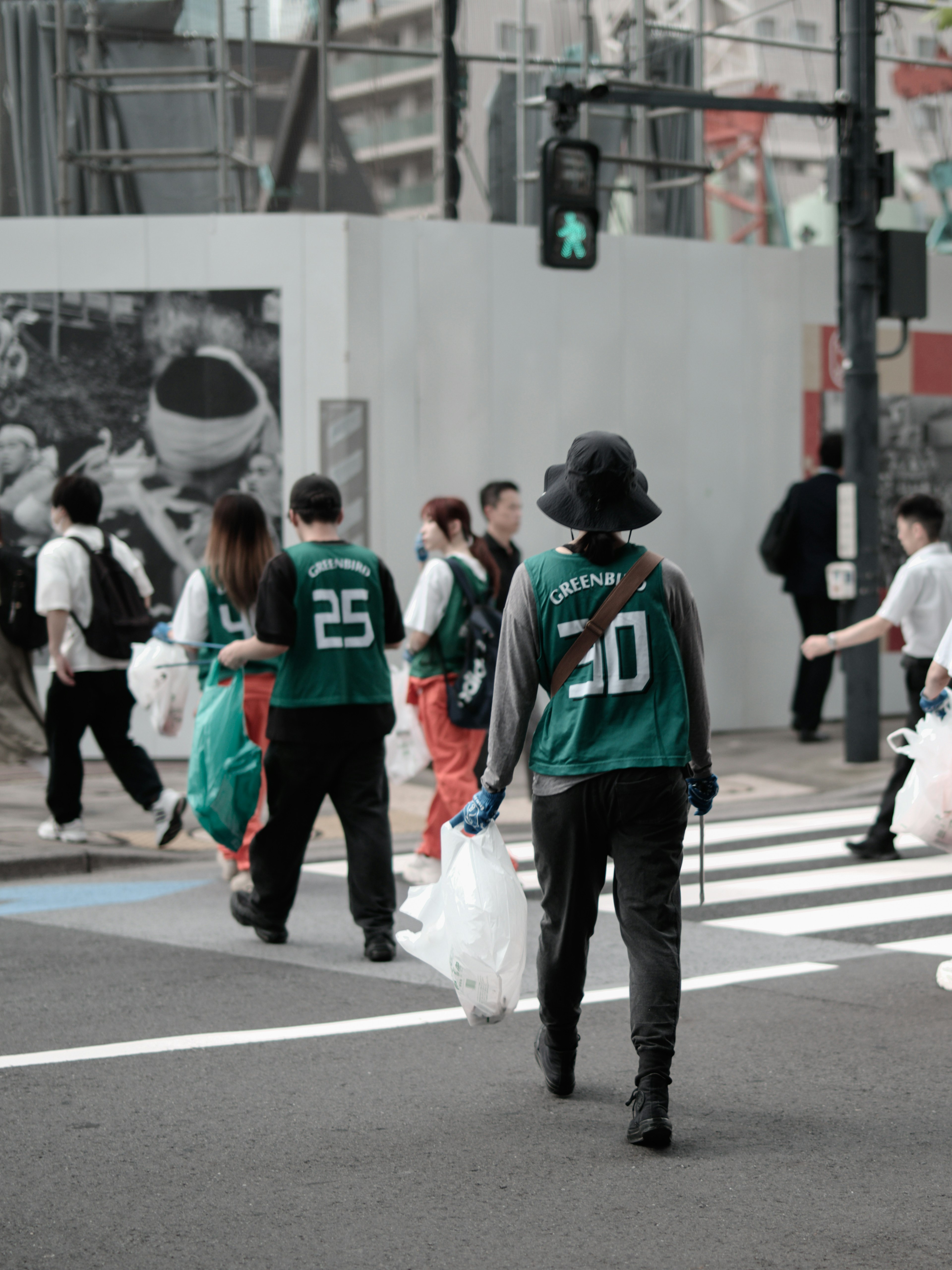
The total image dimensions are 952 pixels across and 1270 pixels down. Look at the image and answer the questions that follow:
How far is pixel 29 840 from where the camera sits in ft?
29.9

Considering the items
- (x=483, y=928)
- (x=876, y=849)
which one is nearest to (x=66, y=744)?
(x=876, y=849)

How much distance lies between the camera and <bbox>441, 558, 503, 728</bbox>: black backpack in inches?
313

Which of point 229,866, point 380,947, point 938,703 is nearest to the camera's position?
point 938,703

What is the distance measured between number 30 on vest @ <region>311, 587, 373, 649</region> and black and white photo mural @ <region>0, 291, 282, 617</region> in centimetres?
598

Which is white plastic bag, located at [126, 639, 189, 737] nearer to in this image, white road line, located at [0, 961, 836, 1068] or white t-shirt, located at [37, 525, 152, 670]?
white t-shirt, located at [37, 525, 152, 670]

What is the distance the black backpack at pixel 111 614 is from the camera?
8883 millimetres

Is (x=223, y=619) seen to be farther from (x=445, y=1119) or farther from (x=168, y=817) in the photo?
(x=445, y=1119)

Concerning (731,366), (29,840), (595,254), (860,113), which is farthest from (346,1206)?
(731,366)

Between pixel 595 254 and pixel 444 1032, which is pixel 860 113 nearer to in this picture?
pixel 595 254

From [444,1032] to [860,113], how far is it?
8162mm

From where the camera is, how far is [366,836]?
21.8ft

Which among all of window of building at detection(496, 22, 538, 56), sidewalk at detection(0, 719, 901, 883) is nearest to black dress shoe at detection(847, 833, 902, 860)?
sidewalk at detection(0, 719, 901, 883)

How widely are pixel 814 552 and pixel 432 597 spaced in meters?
5.84

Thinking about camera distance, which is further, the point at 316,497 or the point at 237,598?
the point at 237,598
